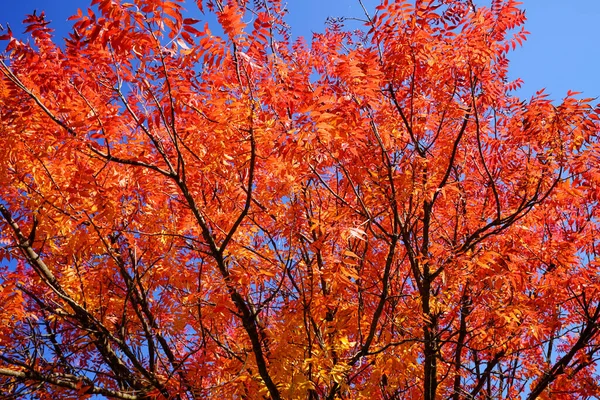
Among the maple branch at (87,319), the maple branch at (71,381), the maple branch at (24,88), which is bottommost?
the maple branch at (71,381)

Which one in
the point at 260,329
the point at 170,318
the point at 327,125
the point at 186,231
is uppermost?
the point at 186,231

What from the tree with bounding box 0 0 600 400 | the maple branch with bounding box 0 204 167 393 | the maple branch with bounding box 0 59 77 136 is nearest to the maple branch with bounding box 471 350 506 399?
the tree with bounding box 0 0 600 400

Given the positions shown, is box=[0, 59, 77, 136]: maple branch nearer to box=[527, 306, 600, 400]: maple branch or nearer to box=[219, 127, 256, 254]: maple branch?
box=[219, 127, 256, 254]: maple branch

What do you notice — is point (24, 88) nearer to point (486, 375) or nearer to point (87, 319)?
point (87, 319)

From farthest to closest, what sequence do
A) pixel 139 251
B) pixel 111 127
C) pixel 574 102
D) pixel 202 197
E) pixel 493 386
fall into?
pixel 493 386
pixel 139 251
pixel 202 197
pixel 574 102
pixel 111 127

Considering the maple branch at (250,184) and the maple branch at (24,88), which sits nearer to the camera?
the maple branch at (24,88)

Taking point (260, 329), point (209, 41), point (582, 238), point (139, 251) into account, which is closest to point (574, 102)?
point (582, 238)

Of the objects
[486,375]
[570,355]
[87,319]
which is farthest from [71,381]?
[570,355]

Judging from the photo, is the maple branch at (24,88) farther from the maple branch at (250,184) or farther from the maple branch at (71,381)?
the maple branch at (71,381)

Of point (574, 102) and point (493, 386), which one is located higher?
point (574, 102)

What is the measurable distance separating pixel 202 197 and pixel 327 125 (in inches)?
134

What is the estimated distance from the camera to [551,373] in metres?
6.54

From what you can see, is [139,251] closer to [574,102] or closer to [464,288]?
[464,288]

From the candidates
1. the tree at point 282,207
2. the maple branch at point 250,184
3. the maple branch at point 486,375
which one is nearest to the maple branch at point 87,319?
the tree at point 282,207
